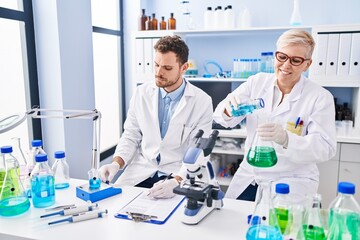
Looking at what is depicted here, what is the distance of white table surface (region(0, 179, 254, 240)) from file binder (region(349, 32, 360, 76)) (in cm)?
178

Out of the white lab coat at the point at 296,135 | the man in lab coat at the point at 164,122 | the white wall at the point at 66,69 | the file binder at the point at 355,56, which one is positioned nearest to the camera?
the white lab coat at the point at 296,135

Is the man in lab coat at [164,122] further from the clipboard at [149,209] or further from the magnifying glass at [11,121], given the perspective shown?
the magnifying glass at [11,121]

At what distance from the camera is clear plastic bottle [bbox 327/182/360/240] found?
0.88 metres

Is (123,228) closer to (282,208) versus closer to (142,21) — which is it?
(282,208)

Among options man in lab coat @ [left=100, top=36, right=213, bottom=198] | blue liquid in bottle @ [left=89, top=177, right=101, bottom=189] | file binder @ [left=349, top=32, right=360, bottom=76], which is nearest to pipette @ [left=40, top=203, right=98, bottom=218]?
blue liquid in bottle @ [left=89, top=177, right=101, bottom=189]

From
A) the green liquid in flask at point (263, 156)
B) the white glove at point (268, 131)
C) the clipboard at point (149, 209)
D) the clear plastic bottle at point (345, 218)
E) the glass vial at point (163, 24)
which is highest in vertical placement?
the glass vial at point (163, 24)

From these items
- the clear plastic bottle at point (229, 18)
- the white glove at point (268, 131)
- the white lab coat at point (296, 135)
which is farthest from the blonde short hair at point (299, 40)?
the clear plastic bottle at point (229, 18)

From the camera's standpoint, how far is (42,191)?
1256mm

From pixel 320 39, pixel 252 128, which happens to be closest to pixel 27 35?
pixel 252 128

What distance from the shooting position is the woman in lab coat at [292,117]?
57.5 inches

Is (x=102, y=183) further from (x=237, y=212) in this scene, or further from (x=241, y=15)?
(x=241, y=15)

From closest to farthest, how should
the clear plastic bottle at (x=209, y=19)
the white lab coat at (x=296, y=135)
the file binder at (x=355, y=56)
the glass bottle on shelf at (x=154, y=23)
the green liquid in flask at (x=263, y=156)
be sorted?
1. the green liquid in flask at (x=263, y=156)
2. the white lab coat at (x=296, y=135)
3. the file binder at (x=355, y=56)
4. the clear plastic bottle at (x=209, y=19)
5. the glass bottle on shelf at (x=154, y=23)

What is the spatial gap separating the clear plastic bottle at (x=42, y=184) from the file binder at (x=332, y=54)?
2.18 metres

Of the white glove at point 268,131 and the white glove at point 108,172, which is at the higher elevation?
the white glove at point 268,131
